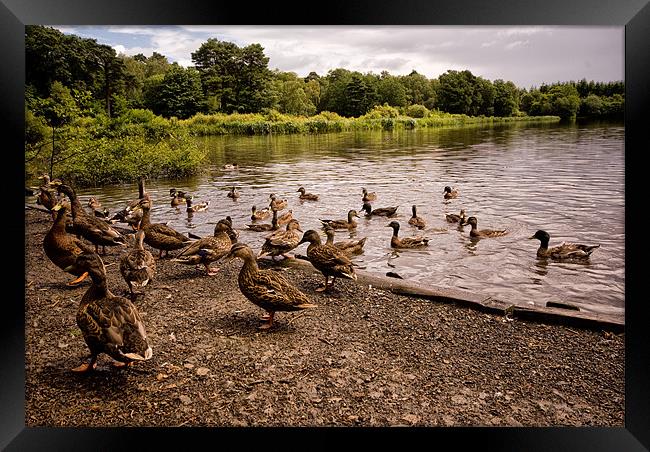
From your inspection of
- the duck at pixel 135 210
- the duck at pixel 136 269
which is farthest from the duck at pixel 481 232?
the duck at pixel 136 269

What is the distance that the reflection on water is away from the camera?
5.07 m

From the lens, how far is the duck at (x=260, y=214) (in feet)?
23.2

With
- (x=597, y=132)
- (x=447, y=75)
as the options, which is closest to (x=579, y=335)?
(x=597, y=132)

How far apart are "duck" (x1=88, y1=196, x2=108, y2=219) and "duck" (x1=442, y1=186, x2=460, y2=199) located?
4.90 meters

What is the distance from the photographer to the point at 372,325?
3.81m

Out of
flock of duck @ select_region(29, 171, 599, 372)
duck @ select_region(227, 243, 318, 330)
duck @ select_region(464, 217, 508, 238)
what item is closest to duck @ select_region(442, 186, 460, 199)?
flock of duck @ select_region(29, 171, 599, 372)

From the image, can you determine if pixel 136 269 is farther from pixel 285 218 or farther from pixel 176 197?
pixel 285 218

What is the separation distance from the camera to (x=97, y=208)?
18.7 feet

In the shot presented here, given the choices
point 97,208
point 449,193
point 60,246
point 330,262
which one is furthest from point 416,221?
point 60,246

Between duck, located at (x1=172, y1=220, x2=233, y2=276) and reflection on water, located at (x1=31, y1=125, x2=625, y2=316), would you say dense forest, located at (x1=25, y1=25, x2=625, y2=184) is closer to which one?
reflection on water, located at (x1=31, y1=125, x2=625, y2=316)

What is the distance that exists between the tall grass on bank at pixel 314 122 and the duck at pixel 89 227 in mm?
1334

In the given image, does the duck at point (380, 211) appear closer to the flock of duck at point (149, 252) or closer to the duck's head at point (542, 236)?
the flock of duck at point (149, 252)
